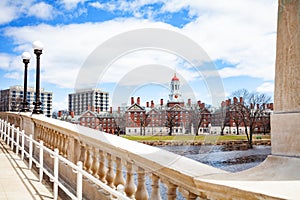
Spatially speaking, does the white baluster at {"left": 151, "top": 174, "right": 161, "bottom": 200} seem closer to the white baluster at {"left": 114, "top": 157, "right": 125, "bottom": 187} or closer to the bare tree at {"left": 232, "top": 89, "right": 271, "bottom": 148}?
the white baluster at {"left": 114, "top": 157, "right": 125, "bottom": 187}

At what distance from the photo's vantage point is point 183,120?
8.10m

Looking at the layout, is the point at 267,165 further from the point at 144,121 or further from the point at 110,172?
the point at 144,121

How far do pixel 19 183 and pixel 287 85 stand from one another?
6075 mm

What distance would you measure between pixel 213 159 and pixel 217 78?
115 ft

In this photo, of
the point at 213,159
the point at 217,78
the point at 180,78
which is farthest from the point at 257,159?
the point at 217,78

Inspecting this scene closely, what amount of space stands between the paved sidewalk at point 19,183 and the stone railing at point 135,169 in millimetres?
508

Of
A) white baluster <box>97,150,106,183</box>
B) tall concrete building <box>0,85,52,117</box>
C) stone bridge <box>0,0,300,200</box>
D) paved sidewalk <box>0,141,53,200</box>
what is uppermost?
tall concrete building <box>0,85,52,117</box>

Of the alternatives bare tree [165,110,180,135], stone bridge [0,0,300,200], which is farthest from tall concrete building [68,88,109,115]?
stone bridge [0,0,300,200]

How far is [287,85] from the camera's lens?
7.80 feet

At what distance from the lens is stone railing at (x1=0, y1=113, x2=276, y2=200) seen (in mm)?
2424

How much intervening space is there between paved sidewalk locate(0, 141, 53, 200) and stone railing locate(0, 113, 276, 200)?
508 millimetres

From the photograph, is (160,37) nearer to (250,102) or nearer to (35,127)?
(35,127)

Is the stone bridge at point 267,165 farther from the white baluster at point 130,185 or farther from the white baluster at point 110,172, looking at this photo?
the white baluster at point 110,172

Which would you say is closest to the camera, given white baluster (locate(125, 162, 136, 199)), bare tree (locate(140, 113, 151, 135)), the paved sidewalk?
white baluster (locate(125, 162, 136, 199))
